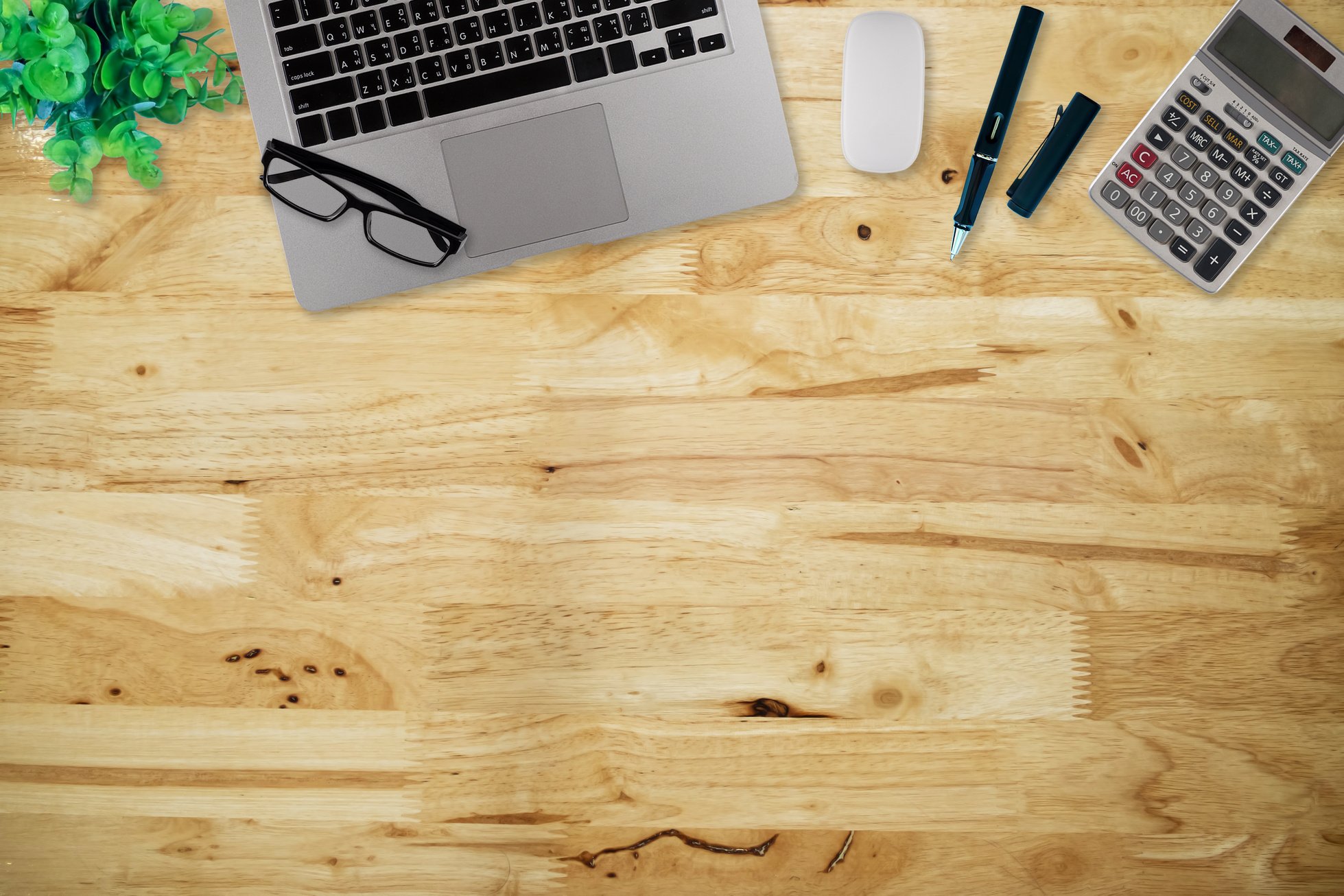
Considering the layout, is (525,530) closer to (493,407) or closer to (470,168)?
Answer: (493,407)

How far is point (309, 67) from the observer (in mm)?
683

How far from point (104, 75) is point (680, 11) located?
0.49 m

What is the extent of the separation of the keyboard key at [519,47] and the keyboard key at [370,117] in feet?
0.40

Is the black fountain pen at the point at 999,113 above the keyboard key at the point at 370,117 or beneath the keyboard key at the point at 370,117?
above

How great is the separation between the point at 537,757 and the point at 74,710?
17.3 inches

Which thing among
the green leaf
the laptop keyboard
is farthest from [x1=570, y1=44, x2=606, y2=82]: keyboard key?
the green leaf

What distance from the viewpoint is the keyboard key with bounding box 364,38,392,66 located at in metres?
0.68

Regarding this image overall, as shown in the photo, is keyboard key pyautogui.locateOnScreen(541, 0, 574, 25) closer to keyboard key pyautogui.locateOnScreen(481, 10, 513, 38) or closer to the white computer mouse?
keyboard key pyautogui.locateOnScreen(481, 10, 513, 38)

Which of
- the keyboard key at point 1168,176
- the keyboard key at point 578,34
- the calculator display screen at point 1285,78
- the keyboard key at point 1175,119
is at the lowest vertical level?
the keyboard key at point 1168,176

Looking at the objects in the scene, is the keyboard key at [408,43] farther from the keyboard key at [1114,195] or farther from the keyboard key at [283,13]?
the keyboard key at [1114,195]

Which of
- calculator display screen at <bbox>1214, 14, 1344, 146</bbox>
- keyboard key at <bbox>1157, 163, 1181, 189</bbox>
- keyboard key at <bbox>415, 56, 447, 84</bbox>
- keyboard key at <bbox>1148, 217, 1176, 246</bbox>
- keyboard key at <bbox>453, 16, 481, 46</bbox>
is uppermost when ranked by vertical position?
calculator display screen at <bbox>1214, 14, 1344, 146</bbox>

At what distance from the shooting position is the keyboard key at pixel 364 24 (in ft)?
2.24

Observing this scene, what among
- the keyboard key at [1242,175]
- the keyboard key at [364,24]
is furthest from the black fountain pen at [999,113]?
the keyboard key at [364,24]

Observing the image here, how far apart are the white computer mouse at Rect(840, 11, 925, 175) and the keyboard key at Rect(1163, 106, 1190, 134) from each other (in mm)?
222
